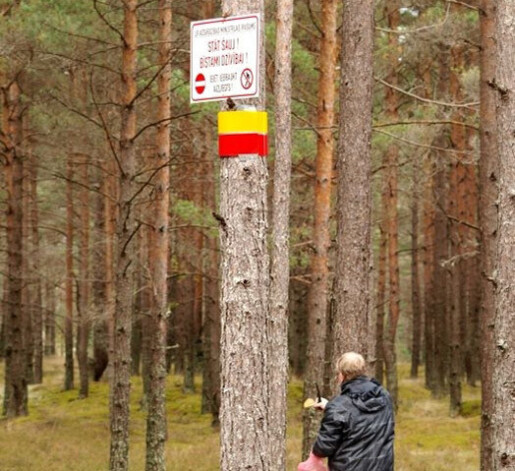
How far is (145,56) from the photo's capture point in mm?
17625

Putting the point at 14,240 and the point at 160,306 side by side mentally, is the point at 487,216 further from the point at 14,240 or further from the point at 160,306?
the point at 14,240

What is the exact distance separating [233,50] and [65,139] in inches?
691

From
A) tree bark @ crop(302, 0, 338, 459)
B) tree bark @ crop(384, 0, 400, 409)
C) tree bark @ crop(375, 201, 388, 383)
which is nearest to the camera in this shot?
tree bark @ crop(302, 0, 338, 459)

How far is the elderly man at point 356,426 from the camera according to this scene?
20.7 ft

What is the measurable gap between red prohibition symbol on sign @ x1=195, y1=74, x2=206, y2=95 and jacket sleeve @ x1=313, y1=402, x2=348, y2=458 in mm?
2682

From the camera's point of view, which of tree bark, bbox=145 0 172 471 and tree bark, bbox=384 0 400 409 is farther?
tree bark, bbox=384 0 400 409

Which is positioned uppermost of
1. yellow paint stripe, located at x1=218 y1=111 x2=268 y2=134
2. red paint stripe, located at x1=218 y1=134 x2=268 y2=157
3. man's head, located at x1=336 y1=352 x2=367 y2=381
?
yellow paint stripe, located at x1=218 y1=111 x2=268 y2=134

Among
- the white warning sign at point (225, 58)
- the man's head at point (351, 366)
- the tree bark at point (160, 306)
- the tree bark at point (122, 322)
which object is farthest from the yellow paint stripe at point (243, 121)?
the tree bark at point (160, 306)

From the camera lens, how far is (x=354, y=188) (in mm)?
8555

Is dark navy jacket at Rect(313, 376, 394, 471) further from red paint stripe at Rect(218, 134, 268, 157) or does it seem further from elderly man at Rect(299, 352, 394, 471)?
red paint stripe at Rect(218, 134, 268, 157)

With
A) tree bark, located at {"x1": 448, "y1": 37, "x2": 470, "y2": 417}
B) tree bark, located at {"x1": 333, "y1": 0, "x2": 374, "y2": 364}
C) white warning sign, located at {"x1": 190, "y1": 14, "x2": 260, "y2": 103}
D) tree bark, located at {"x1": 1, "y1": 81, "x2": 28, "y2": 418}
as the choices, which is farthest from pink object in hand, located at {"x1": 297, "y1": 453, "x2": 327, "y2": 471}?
tree bark, located at {"x1": 448, "y1": 37, "x2": 470, "y2": 417}

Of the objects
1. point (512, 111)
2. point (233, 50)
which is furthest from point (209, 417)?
point (233, 50)

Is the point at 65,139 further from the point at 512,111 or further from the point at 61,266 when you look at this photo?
the point at 512,111

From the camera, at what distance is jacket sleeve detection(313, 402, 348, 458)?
6.29m
